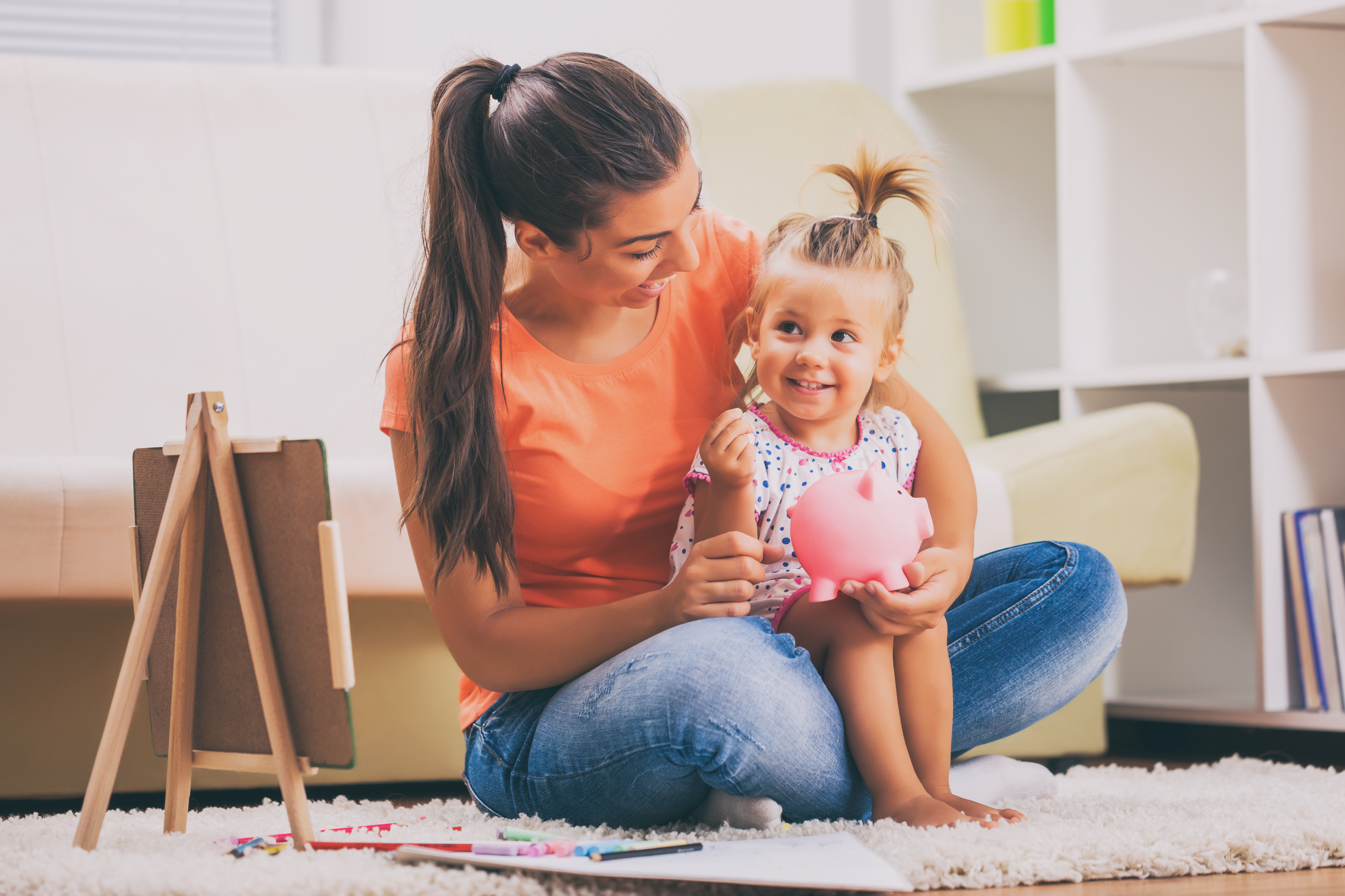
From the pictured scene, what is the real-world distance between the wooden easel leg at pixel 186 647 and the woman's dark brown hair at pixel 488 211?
162 millimetres

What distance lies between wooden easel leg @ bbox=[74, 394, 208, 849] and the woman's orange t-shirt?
0.17 m

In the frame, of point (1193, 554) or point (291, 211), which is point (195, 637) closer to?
point (291, 211)

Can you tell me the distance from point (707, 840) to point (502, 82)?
2.11ft

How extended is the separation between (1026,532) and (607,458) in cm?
72

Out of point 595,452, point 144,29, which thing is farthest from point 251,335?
point 595,452

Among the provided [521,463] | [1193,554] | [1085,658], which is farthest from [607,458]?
[1193,554]

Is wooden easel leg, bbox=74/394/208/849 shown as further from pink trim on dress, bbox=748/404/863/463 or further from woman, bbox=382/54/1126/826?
pink trim on dress, bbox=748/404/863/463

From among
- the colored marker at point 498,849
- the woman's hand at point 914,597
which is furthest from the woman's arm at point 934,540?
the colored marker at point 498,849

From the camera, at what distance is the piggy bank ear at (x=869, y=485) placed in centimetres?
103

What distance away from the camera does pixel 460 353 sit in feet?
3.47

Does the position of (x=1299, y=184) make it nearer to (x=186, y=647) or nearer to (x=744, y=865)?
(x=744, y=865)

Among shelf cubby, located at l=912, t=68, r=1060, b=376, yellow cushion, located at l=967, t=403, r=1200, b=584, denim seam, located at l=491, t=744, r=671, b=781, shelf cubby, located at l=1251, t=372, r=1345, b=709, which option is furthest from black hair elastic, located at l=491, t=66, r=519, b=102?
shelf cubby, located at l=912, t=68, r=1060, b=376

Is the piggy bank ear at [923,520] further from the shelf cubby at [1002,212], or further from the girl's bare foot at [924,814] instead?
the shelf cubby at [1002,212]

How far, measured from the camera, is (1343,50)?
1.85m
